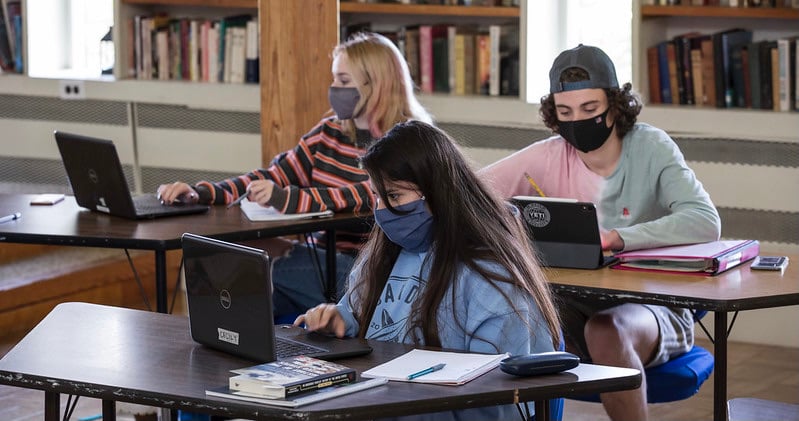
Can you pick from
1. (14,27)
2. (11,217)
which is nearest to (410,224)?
(11,217)

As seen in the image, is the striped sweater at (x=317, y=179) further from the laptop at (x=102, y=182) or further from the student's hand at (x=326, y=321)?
the student's hand at (x=326, y=321)

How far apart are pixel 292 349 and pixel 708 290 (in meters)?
1.03

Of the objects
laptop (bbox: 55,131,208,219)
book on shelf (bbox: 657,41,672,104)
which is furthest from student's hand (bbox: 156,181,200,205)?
book on shelf (bbox: 657,41,672,104)

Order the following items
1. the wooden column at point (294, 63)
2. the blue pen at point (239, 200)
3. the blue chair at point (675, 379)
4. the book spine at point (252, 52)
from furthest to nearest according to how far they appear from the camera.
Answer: the book spine at point (252, 52) < the wooden column at point (294, 63) < the blue pen at point (239, 200) < the blue chair at point (675, 379)

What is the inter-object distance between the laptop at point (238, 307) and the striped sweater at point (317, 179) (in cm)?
137

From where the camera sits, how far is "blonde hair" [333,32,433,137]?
4.09 m

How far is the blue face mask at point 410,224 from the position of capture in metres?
2.48

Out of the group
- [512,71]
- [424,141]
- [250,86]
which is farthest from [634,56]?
[424,141]

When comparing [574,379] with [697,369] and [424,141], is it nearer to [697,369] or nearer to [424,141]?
[424,141]

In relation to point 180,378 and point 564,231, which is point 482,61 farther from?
point 180,378

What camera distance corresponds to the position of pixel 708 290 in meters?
2.92

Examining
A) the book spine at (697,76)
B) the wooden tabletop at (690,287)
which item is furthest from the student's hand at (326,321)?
the book spine at (697,76)

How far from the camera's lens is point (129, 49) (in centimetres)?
626

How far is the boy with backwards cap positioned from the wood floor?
0.79m
